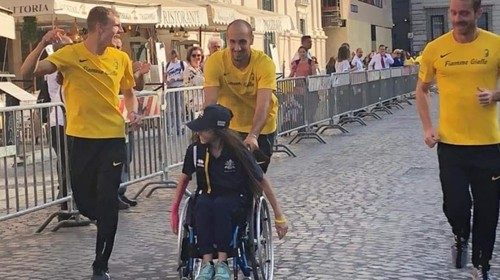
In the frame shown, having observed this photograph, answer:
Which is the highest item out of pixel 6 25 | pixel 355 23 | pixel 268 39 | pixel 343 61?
pixel 355 23

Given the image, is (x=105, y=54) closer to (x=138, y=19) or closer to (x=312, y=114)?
(x=138, y=19)

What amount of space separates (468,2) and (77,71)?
8.56 ft

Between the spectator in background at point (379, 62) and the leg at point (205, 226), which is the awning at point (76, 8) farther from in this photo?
the spectator in background at point (379, 62)

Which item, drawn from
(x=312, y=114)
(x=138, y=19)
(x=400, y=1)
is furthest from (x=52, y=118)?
(x=400, y=1)

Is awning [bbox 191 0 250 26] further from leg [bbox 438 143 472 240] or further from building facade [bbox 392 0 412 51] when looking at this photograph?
building facade [bbox 392 0 412 51]

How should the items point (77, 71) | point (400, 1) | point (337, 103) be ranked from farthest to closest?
point (400, 1) → point (337, 103) → point (77, 71)

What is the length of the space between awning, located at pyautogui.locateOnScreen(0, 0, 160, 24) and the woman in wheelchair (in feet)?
28.4

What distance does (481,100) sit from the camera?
18.9 ft

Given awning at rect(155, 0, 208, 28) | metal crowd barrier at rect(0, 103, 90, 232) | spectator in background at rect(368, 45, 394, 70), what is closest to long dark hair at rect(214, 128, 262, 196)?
metal crowd barrier at rect(0, 103, 90, 232)

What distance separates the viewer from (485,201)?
19.5 ft

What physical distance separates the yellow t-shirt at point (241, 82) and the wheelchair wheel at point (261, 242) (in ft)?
2.95

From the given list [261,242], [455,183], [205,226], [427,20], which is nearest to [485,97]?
[455,183]

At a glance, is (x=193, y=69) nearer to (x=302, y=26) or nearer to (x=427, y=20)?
(x=302, y=26)

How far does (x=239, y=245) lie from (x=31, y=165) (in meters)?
3.36
